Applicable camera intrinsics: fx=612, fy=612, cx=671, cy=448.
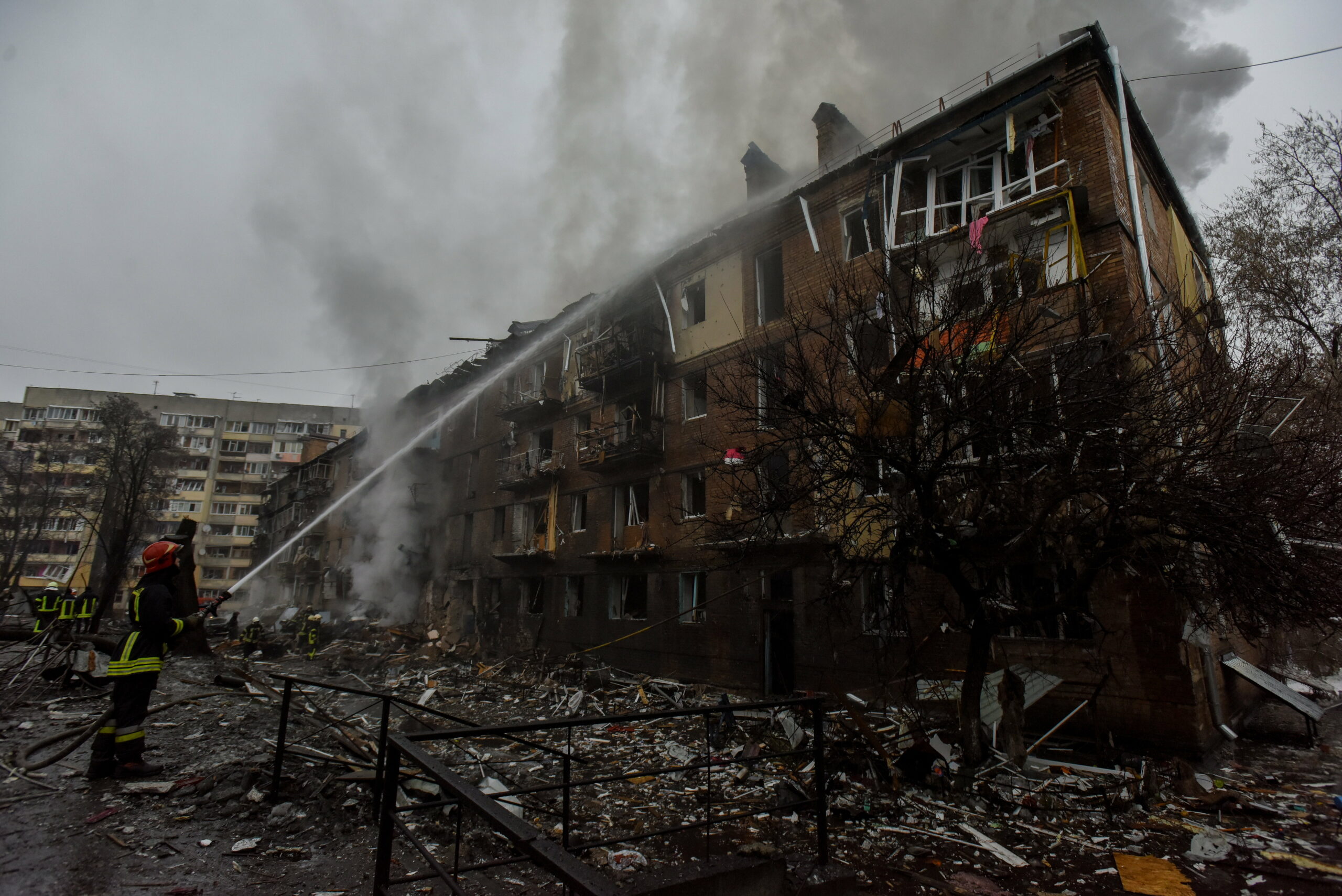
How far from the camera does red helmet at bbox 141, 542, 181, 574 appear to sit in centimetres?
647

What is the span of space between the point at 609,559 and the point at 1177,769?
554 inches

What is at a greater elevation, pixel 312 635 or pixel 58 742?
pixel 58 742

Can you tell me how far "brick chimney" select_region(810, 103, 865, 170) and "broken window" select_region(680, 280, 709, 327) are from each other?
4934mm

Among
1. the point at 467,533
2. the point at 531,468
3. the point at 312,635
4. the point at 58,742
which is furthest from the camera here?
the point at 467,533

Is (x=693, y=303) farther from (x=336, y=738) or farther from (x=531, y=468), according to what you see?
(x=336, y=738)

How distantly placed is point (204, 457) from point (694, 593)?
65531 millimetres

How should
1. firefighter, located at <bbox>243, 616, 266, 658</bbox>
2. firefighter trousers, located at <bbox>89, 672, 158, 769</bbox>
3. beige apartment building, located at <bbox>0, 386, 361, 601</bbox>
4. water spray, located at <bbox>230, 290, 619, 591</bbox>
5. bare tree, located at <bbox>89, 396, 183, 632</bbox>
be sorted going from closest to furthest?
firefighter trousers, located at <bbox>89, 672, 158, 769</bbox>
firefighter, located at <bbox>243, 616, 266, 658</bbox>
water spray, located at <bbox>230, 290, 619, 591</bbox>
bare tree, located at <bbox>89, 396, 183, 632</bbox>
beige apartment building, located at <bbox>0, 386, 361, 601</bbox>

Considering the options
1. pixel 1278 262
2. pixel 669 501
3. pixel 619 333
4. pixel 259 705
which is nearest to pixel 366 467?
pixel 619 333

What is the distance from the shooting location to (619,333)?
20094mm

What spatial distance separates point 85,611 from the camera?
38.1 feet

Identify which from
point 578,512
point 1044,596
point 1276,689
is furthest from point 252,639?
point 1276,689

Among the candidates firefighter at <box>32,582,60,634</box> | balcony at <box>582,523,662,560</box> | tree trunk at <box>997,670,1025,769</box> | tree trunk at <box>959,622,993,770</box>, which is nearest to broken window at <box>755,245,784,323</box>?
balcony at <box>582,523,662,560</box>

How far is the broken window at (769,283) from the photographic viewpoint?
1720 cm

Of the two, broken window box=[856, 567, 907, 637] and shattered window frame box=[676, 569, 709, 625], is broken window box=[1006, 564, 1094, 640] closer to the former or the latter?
broken window box=[856, 567, 907, 637]
